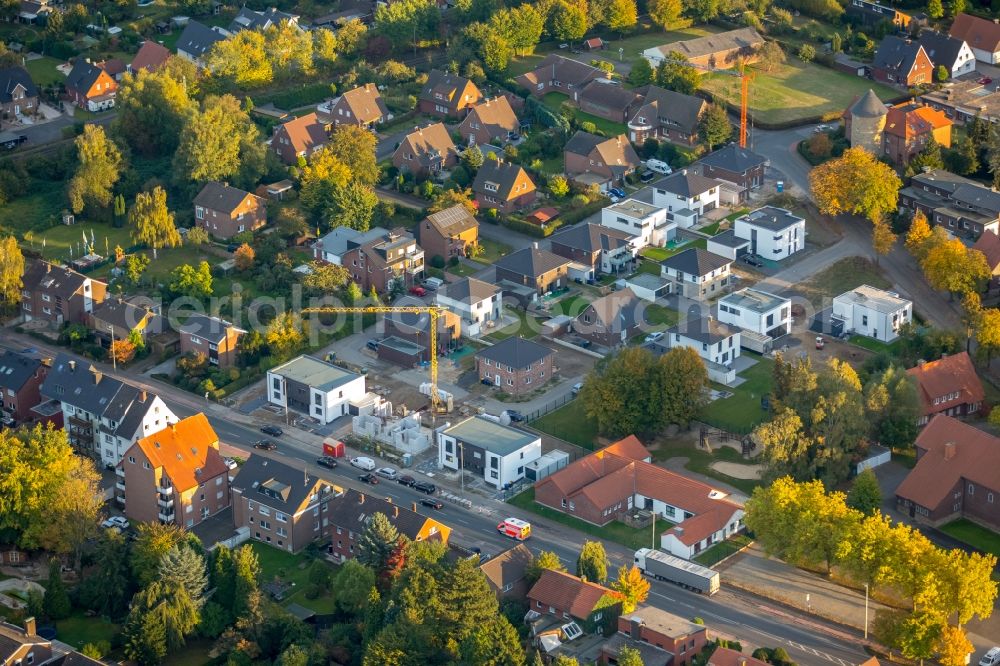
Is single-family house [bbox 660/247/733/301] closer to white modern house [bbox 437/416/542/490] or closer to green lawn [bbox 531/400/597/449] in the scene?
green lawn [bbox 531/400/597/449]

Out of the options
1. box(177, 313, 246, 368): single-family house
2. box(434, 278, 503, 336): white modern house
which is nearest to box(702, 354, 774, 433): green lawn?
box(434, 278, 503, 336): white modern house

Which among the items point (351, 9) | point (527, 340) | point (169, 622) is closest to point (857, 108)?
point (527, 340)

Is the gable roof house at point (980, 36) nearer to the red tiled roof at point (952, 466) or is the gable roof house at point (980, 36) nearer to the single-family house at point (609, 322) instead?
the single-family house at point (609, 322)

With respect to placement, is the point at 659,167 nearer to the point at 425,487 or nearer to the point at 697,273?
the point at 697,273

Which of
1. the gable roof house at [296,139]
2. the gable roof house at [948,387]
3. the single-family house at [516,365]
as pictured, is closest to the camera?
the gable roof house at [948,387]

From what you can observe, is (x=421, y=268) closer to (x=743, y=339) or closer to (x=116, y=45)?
(x=743, y=339)

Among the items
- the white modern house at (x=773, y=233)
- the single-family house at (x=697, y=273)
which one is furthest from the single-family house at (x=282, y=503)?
the white modern house at (x=773, y=233)
